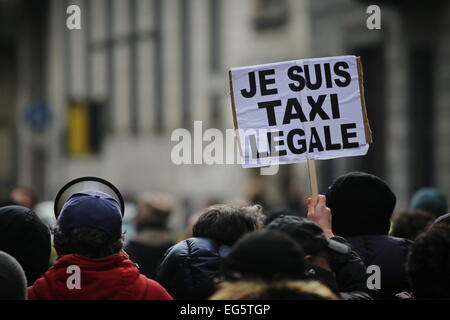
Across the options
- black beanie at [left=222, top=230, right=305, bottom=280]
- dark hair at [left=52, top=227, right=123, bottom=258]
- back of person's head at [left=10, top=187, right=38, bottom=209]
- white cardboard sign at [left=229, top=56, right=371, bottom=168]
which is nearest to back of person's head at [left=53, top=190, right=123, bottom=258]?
dark hair at [left=52, top=227, right=123, bottom=258]

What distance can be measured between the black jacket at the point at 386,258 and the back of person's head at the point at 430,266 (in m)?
0.86

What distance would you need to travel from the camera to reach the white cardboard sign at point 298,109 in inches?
213

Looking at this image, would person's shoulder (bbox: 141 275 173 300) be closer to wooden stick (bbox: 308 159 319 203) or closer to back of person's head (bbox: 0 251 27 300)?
back of person's head (bbox: 0 251 27 300)

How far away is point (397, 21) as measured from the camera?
17172mm

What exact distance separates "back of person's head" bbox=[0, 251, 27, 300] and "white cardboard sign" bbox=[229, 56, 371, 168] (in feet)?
5.48

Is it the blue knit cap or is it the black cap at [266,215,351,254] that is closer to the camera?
the black cap at [266,215,351,254]

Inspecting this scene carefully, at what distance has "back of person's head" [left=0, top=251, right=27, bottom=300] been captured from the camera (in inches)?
159

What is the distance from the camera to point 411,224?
6.48 meters

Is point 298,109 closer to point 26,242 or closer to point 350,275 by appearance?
point 350,275

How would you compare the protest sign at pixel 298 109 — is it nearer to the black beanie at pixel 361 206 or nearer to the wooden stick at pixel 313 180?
the wooden stick at pixel 313 180

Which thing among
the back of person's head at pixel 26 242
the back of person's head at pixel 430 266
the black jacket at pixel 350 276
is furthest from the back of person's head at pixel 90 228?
the back of person's head at pixel 430 266

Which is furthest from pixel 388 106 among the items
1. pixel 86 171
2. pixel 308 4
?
pixel 86 171
